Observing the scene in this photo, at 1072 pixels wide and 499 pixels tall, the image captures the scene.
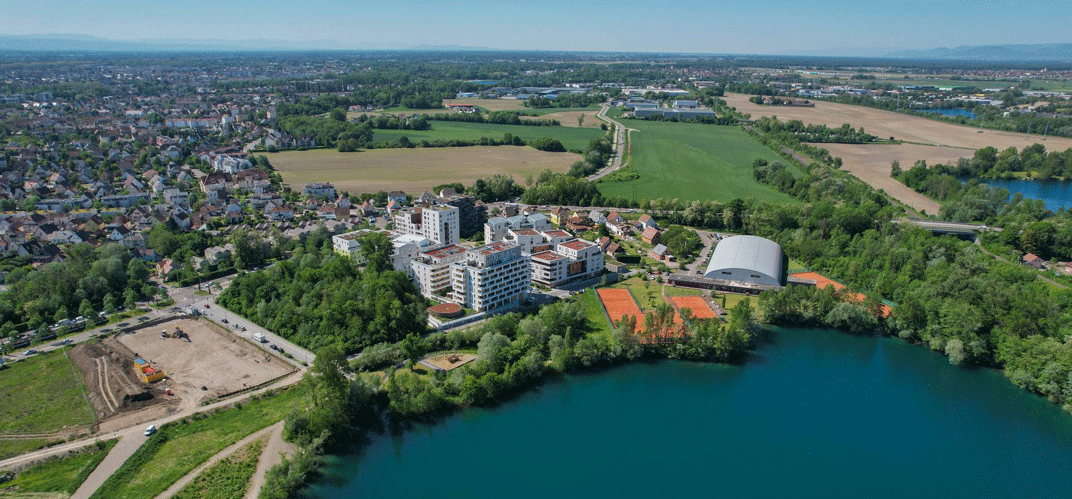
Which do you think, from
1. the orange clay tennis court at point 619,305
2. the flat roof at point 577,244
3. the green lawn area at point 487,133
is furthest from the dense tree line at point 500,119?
the orange clay tennis court at point 619,305

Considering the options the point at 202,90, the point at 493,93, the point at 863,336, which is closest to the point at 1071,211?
the point at 863,336

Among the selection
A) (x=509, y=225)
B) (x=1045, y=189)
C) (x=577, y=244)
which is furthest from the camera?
(x=1045, y=189)

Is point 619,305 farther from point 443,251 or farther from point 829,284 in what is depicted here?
point 829,284

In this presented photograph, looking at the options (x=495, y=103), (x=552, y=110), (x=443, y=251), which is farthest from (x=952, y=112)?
(x=443, y=251)

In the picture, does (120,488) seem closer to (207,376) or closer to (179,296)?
(207,376)

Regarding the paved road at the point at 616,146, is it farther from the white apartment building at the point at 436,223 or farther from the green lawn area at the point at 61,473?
the green lawn area at the point at 61,473

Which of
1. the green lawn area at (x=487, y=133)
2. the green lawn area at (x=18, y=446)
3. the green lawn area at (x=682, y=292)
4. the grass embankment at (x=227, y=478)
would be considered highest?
the green lawn area at (x=487, y=133)

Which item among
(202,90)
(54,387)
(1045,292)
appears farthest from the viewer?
(202,90)
